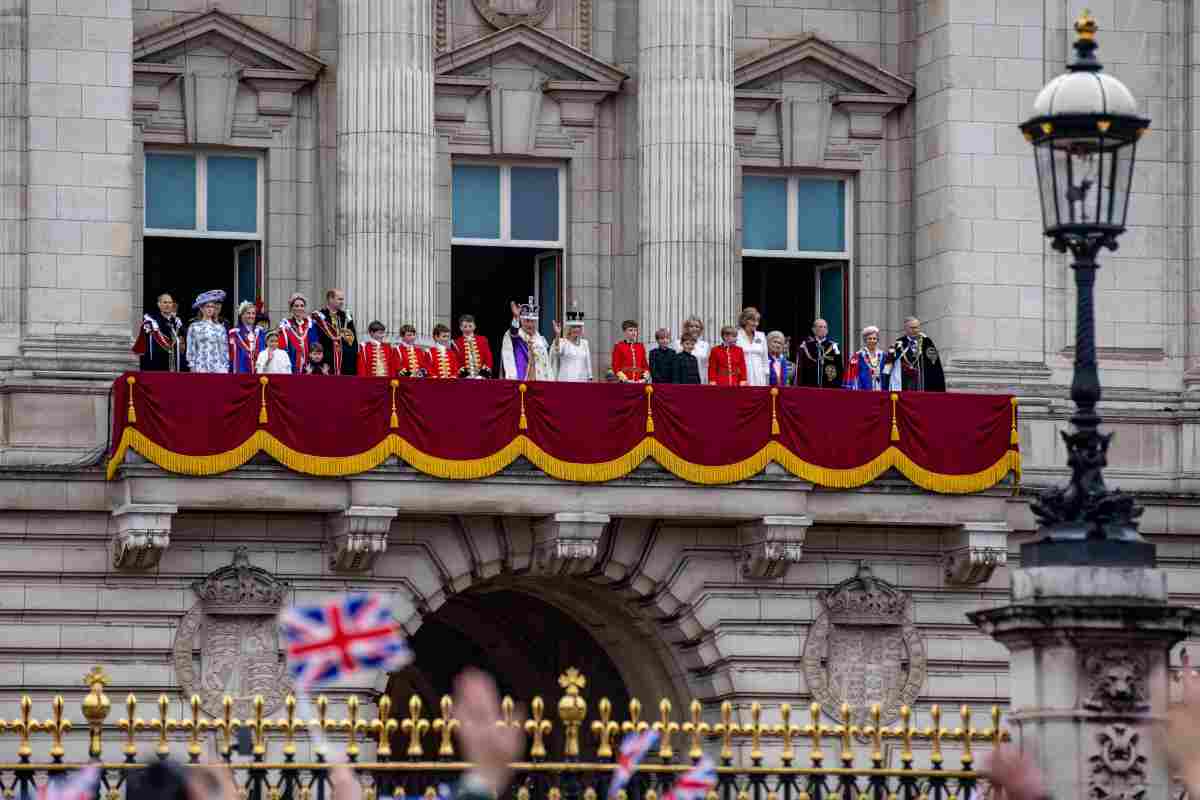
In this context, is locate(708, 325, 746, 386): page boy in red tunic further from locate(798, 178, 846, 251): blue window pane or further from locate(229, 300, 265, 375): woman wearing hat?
locate(229, 300, 265, 375): woman wearing hat

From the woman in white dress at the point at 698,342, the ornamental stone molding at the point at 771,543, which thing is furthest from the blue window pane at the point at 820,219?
the ornamental stone molding at the point at 771,543

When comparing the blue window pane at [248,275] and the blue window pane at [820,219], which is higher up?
the blue window pane at [820,219]

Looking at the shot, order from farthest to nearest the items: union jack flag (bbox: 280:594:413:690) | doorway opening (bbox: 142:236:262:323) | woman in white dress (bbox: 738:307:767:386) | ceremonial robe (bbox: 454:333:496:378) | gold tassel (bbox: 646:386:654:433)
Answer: doorway opening (bbox: 142:236:262:323) < woman in white dress (bbox: 738:307:767:386) < ceremonial robe (bbox: 454:333:496:378) < gold tassel (bbox: 646:386:654:433) < union jack flag (bbox: 280:594:413:690)

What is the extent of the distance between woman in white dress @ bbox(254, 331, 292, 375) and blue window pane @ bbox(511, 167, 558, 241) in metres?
5.99

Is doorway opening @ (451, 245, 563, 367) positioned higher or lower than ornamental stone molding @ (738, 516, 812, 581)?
higher

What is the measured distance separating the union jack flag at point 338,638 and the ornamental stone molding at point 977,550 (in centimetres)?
2643

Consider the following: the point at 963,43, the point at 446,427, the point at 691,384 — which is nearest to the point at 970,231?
the point at 963,43

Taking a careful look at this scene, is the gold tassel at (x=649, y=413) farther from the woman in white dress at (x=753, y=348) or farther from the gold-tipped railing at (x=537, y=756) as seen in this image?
the gold-tipped railing at (x=537, y=756)

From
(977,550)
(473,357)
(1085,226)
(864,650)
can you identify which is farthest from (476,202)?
(1085,226)

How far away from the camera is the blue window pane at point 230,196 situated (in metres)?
50.2

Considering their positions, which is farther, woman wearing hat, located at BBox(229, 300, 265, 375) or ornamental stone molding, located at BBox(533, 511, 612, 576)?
ornamental stone molding, located at BBox(533, 511, 612, 576)

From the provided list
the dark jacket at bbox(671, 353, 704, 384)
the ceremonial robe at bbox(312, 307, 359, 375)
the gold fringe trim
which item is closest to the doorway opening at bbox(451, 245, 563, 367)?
the dark jacket at bbox(671, 353, 704, 384)

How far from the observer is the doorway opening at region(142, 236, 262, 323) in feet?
163

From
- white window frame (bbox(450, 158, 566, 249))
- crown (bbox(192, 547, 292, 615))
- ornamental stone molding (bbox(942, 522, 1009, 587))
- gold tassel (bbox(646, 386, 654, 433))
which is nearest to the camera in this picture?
gold tassel (bbox(646, 386, 654, 433))
